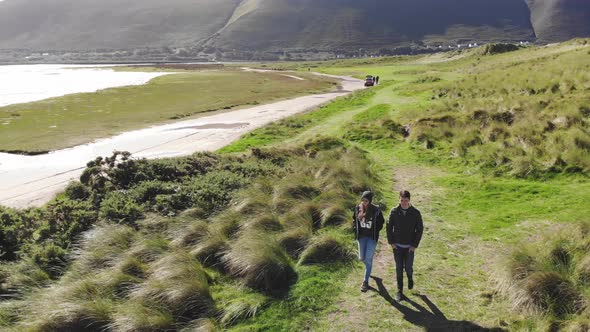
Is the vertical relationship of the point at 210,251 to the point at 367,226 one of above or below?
below

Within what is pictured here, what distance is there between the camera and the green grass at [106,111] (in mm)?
31828

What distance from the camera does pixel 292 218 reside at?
39.5 ft

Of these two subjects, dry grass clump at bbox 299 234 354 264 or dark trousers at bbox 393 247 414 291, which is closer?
dark trousers at bbox 393 247 414 291

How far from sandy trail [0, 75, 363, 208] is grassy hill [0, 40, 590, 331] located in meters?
5.39

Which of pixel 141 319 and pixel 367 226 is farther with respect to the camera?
pixel 367 226

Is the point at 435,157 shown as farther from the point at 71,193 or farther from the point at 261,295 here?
the point at 71,193

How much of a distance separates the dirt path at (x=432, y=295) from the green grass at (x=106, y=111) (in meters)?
25.2

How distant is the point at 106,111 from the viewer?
→ 153 ft

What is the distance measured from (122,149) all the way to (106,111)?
2112 cm

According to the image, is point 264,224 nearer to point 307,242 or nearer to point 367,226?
point 307,242

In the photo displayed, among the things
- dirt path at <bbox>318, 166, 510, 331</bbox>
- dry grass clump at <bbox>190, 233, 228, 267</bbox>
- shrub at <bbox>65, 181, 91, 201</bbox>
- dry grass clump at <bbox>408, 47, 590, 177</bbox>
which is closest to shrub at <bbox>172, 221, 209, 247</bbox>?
dry grass clump at <bbox>190, 233, 228, 267</bbox>

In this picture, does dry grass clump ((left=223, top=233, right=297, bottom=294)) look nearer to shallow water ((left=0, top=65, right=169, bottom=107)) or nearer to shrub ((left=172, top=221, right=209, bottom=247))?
shrub ((left=172, top=221, right=209, bottom=247))

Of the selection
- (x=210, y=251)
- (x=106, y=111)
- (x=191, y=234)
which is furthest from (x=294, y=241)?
(x=106, y=111)

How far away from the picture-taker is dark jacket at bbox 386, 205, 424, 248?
816 centimetres
